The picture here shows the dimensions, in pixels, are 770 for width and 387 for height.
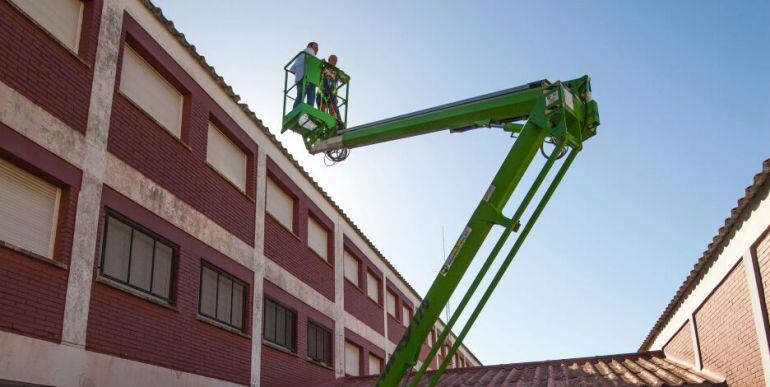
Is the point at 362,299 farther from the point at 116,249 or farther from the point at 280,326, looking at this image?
the point at 116,249

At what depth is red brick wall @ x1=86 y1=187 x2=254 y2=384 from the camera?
37.1ft

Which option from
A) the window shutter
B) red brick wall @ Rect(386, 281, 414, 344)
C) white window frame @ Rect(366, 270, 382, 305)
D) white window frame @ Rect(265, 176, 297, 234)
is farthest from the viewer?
the window shutter

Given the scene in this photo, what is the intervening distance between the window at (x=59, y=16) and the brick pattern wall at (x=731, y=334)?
426 inches

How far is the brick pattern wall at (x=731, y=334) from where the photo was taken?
33.6 feet

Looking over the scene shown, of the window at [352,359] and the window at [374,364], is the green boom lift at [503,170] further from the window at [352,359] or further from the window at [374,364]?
the window at [374,364]

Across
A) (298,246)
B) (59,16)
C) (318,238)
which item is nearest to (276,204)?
(298,246)

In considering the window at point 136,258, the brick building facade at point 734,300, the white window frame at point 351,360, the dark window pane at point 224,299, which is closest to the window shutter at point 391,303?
the white window frame at point 351,360

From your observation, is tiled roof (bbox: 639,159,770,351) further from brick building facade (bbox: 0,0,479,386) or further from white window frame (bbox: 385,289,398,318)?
white window frame (bbox: 385,289,398,318)

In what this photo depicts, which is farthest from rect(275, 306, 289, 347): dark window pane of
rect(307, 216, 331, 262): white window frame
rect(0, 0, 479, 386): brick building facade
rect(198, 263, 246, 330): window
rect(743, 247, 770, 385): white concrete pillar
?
rect(743, 247, 770, 385): white concrete pillar

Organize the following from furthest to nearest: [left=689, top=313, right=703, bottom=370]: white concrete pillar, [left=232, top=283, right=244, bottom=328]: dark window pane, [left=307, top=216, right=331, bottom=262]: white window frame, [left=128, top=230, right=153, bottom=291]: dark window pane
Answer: [left=307, top=216, right=331, bottom=262]: white window frame
[left=232, top=283, right=244, bottom=328]: dark window pane
[left=689, top=313, right=703, bottom=370]: white concrete pillar
[left=128, top=230, right=153, bottom=291]: dark window pane

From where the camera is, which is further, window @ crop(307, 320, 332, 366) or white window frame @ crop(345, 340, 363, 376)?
white window frame @ crop(345, 340, 363, 376)

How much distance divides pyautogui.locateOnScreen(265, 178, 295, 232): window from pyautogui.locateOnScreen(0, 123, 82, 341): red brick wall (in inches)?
306

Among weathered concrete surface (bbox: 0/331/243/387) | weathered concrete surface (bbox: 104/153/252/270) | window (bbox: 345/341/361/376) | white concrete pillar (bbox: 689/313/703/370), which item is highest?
weathered concrete surface (bbox: 104/153/252/270)

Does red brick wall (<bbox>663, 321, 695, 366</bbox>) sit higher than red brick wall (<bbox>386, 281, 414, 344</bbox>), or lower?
lower
